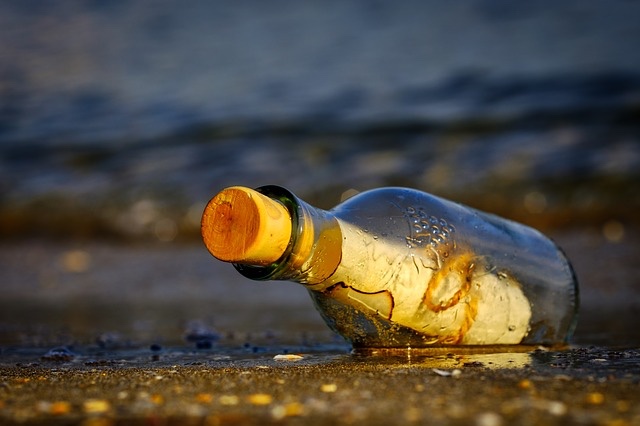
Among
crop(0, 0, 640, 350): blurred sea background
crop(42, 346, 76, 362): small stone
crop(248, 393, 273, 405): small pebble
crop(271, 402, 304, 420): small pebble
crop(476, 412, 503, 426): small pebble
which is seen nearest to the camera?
crop(476, 412, 503, 426): small pebble

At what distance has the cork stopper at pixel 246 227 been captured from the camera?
1820 millimetres

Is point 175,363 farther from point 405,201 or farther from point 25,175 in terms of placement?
point 25,175

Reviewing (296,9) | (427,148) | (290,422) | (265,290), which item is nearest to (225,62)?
(296,9)

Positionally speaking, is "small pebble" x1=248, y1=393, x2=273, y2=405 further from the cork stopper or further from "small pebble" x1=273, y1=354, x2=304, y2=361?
"small pebble" x1=273, y1=354, x2=304, y2=361

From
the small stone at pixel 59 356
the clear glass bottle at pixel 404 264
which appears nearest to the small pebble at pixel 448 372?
the clear glass bottle at pixel 404 264

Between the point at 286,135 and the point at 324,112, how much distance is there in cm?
77

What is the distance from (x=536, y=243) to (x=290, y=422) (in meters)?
1.22

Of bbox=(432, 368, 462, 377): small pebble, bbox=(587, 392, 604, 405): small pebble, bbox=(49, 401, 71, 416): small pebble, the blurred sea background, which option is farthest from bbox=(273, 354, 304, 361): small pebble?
the blurred sea background

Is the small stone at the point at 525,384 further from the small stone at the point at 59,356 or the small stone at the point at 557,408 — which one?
the small stone at the point at 59,356

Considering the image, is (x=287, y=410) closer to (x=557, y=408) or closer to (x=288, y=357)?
(x=557, y=408)

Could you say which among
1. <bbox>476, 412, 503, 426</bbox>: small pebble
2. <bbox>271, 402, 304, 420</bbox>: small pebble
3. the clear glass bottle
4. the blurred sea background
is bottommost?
<bbox>476, 412, 503, 426</bbox>: small pebble

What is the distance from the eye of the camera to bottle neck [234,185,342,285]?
1897mm

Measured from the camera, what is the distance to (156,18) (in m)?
14.1

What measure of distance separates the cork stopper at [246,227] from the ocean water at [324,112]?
4.31 metres
